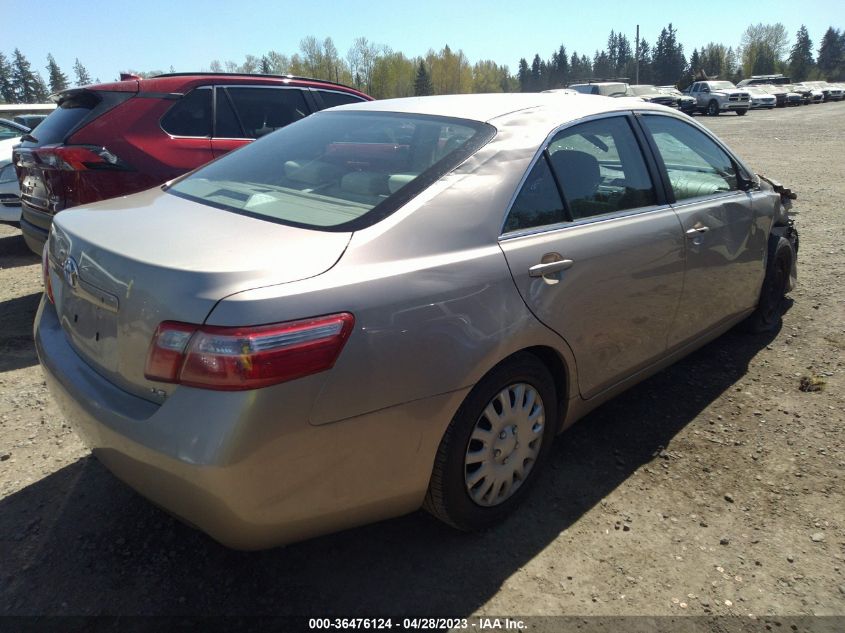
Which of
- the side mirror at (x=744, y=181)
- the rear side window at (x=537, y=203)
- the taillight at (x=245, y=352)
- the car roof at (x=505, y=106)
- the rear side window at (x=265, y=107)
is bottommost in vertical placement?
the taillight at (x=245, y=352)

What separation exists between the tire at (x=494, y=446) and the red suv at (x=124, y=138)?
11.6 ft

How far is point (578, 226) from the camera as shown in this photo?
274 cm

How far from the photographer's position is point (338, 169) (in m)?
2.75

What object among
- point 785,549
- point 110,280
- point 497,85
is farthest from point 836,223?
point 497,85

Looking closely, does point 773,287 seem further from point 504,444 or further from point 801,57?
point 801,57

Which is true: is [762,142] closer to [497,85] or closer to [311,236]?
[311,236]

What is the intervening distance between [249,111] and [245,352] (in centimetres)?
451

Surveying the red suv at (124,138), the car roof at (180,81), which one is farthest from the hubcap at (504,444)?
the car roof at (180,81)

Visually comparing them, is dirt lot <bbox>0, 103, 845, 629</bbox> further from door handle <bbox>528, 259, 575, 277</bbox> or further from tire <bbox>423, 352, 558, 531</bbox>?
door handle <bbox>528, 259, 575, 277</bbox>

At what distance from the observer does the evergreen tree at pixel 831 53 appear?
92.0 metres

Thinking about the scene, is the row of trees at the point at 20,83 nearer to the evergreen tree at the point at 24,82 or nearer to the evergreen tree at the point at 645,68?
the evergreen tree at the point at 24,82

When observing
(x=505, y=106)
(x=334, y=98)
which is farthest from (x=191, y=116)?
(x=505, y=106)

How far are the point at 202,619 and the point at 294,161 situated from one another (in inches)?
72.4

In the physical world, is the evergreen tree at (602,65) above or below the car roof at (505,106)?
above
